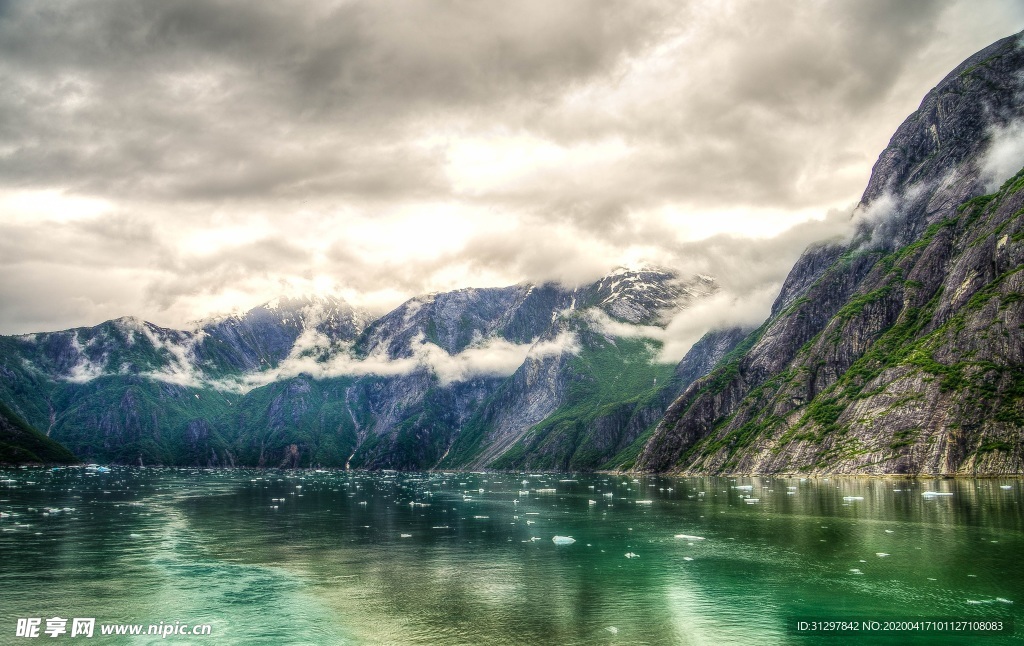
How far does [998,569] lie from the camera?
50.8 metres

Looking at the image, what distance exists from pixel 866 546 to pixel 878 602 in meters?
22.8

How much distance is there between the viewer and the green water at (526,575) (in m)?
40.0

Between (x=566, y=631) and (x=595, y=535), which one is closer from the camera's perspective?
(x=566, y=631)

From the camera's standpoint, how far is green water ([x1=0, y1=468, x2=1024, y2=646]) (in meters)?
40.0

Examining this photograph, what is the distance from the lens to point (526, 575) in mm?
55188

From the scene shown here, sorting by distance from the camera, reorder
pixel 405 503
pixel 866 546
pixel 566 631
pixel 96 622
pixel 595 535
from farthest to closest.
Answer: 1. pixel 405 503
2. pixel 595 535
3. pixel 866 546
4. pixel 96 622
5. pixel 566 631

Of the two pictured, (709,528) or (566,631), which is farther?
(709,528)

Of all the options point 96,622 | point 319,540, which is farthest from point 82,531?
point 96,622

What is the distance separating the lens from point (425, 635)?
3838 centimetres

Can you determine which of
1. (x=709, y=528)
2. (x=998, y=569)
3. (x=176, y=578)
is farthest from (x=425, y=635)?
(x=709, y=528)

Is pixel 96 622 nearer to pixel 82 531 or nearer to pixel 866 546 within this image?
pixel 82 531

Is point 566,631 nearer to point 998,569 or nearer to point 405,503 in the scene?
point 998,569

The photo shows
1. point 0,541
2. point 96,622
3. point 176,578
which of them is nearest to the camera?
point 96,622

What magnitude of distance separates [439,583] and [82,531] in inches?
2301
